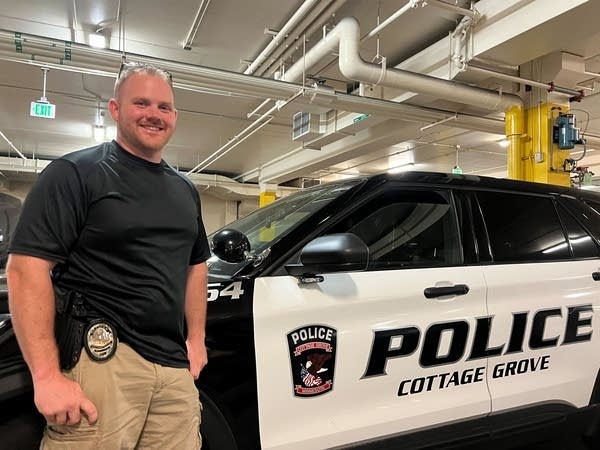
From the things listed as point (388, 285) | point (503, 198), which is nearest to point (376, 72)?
point (503, 198)

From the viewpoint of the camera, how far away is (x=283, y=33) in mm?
5539

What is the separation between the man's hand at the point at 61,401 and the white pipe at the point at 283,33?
4516 mm

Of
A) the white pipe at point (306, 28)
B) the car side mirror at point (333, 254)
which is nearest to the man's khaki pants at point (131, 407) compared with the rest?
the car side mirror at point (333, 254)

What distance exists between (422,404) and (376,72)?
4274mm

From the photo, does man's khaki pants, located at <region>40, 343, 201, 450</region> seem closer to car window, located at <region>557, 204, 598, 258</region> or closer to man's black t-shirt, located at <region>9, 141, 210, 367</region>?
man's black t-shirt, located at <region>9, 141, 210, 367</region>

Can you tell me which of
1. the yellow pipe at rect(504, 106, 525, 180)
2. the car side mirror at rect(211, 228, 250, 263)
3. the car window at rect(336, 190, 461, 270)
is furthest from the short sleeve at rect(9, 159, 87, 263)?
the yellow pipe at rect(504, 106, 525, 180)

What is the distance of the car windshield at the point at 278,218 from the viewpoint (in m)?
2.03

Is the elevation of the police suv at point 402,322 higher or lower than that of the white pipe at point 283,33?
lower

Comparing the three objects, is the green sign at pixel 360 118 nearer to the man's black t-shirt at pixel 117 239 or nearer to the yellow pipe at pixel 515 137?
the yellow pipe at pixel 515 137

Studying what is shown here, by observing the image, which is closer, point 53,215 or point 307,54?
point 53,215

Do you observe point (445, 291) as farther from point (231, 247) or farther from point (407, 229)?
point (231, 247)

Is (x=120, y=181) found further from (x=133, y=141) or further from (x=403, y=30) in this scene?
(x=403, y=30)

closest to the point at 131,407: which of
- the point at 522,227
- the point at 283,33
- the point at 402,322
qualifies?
the point at 402,322

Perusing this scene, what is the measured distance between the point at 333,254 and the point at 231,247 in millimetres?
425
